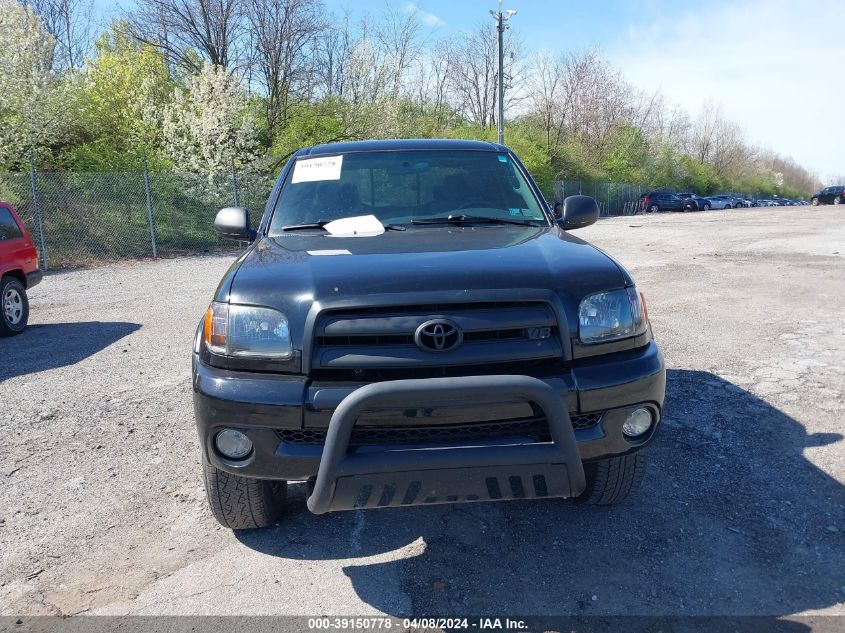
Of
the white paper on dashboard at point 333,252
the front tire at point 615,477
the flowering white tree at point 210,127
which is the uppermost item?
the flowering white tree at point 210,127

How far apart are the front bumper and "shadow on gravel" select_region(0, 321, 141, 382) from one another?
15.2ft

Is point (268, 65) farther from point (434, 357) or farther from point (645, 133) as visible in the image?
point (645, 133)

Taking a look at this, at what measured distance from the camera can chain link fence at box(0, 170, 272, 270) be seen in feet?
48.8

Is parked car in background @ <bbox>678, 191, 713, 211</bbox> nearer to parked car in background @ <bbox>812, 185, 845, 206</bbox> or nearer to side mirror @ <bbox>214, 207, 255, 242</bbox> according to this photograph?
parked car in background @ <bbox>812, 185, 845, 206</bbox>

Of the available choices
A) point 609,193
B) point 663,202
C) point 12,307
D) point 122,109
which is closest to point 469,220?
point 12,307

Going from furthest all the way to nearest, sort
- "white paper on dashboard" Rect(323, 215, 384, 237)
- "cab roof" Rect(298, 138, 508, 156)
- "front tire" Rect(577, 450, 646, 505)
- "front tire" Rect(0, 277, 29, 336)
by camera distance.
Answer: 1. "front tire" Rect(0, 277, 29, 336)
2. "cab roof" Rect(298, 138, 508, 156)
3. "white paper on dashboard" Rect(323, 215, 384, 237)
4. "front tire" Rect(577, 450, 646, 505)

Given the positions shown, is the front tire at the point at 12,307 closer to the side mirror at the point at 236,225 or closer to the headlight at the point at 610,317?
the side mirror at the point at 236,225

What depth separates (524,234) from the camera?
322cm

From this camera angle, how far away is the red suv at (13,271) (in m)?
7.80

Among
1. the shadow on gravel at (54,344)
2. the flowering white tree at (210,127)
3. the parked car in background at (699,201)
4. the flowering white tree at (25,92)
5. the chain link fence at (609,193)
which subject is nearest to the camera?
the shadow on gravel at (54,344)

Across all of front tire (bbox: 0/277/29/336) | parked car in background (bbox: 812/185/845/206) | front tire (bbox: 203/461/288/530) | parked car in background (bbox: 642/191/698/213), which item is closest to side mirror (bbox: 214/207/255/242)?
front tire (bbox: 203/461/288/530)

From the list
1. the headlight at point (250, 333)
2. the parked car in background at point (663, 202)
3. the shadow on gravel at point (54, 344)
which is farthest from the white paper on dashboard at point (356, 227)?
the parked car in background at point (663, 202)

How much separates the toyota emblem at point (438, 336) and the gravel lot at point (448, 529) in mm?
1022

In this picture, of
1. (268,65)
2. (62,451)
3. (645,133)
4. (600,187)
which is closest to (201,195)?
(268,65)
